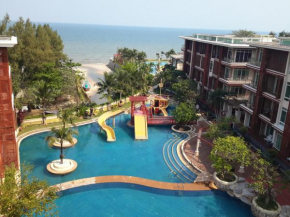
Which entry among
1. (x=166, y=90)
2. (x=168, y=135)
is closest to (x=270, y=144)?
(x=168, y=135)

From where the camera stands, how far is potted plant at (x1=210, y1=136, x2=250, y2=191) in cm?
1936

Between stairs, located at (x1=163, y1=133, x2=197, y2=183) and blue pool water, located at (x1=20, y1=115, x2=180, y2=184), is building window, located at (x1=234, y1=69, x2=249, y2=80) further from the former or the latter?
stairs, located at (x1=163, y1=133, x2=197, y2=183)

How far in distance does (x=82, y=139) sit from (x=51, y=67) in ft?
48.4

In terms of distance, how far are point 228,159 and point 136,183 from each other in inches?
275

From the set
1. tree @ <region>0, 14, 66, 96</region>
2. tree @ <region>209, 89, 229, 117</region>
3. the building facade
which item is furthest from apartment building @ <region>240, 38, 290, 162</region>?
tree @ <region>0, 14, 66, 96</region>

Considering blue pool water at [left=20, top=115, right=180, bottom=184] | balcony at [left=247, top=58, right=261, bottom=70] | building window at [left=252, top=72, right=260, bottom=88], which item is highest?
balcony at [left=247, top=58, right=261, bottom=70]

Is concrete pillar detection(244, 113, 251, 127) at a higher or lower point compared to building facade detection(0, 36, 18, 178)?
lower

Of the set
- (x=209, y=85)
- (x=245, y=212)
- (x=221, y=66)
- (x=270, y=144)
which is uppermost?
(x=221, y=66)

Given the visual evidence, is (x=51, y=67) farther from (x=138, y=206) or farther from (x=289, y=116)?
(x=289, y=116)

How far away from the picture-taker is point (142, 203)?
18500mm

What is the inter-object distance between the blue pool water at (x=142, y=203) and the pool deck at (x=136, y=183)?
31 cm

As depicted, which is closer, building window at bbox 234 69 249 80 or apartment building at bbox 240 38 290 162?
apartment building at bbox 240 38 290 162

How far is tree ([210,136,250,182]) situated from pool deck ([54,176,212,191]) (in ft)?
5.93

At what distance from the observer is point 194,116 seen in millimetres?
30469
